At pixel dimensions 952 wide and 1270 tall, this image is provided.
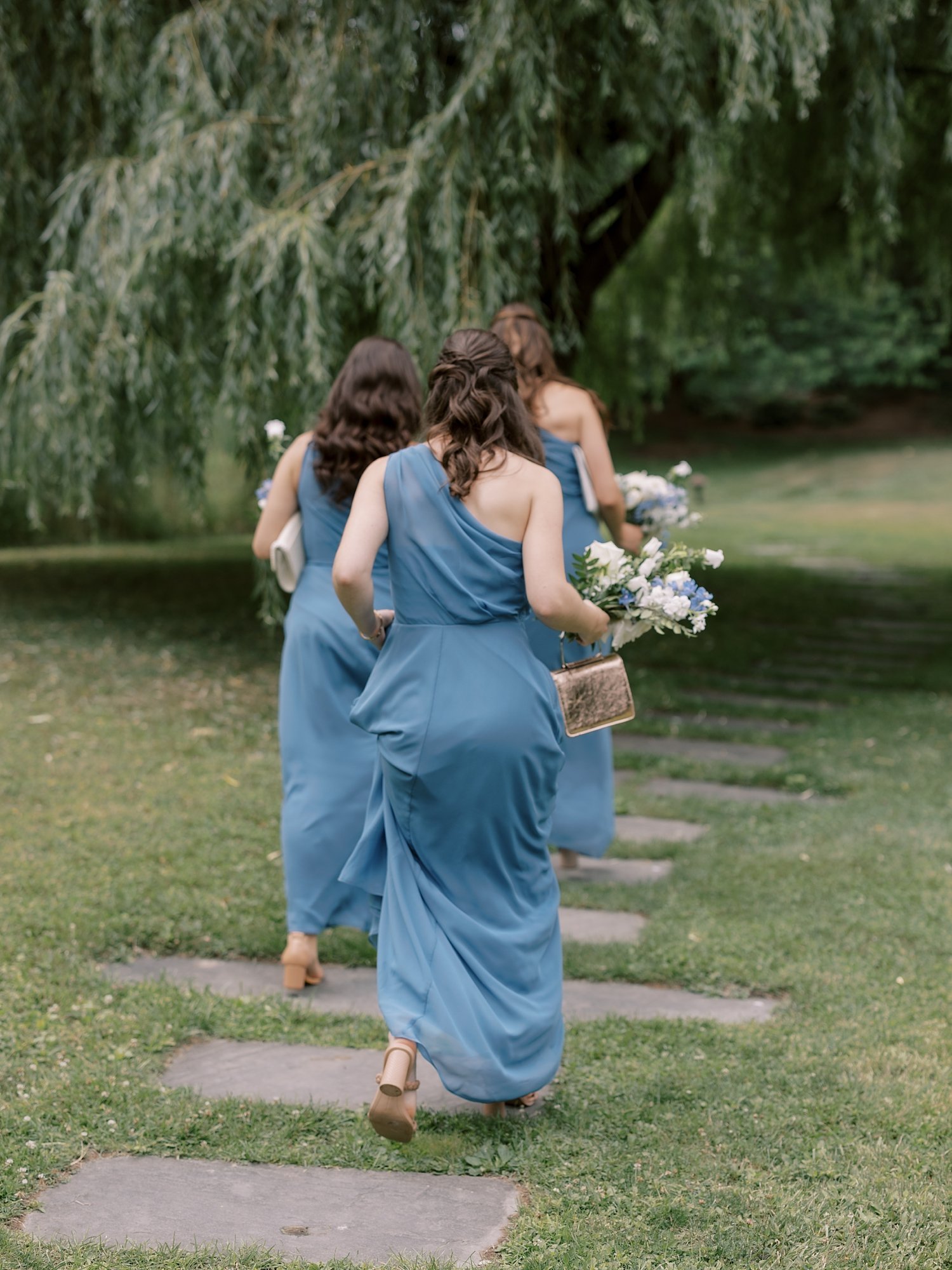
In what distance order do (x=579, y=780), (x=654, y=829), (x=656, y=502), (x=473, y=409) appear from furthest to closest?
(x=654, y=829), (x=656, y=502), (x=579, y=780), (x=473, y=409)

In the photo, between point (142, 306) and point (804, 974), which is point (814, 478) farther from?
point (804, 974)

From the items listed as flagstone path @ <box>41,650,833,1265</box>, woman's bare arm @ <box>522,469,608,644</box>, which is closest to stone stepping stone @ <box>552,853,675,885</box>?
flagstone path @ <box>41,650,833,1265</box>

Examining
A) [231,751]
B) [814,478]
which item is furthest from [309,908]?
[814,478]

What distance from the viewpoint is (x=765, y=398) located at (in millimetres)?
35375

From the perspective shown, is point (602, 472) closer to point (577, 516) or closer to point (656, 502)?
point (577, 516)

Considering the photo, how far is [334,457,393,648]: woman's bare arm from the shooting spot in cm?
323

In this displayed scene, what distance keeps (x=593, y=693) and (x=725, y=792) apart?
3.42 metres

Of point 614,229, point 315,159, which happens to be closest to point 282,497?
point 315,159

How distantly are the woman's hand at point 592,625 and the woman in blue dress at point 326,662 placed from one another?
3.40ft

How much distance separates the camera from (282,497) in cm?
448

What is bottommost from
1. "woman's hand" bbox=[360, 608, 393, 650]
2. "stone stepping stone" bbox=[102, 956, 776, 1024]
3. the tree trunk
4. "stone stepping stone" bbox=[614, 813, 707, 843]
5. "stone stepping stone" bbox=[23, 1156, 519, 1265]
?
"stone stepping stone" bbox=[614, 813, 707, 843]

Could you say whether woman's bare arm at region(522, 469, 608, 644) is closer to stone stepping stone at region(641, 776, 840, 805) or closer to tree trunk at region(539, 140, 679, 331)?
stone stepping stone at region(641, 776, 840, 805)

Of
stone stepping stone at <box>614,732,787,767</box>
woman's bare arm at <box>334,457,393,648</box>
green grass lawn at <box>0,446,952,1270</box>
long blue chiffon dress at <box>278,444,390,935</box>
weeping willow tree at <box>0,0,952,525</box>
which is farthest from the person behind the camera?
stone stepping stone at <box>614,732,787,767</box>

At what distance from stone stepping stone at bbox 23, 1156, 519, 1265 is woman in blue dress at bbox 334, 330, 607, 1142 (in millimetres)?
309
